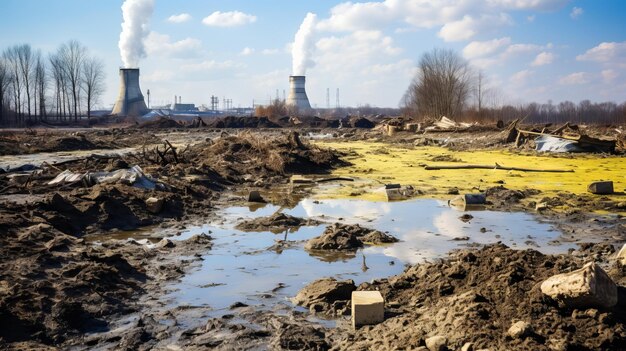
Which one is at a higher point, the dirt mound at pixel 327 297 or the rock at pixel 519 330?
the rock at pixel 519 330

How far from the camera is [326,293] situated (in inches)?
251

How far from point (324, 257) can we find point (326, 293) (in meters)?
2.27

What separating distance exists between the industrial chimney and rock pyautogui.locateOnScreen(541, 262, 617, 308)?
6895cm

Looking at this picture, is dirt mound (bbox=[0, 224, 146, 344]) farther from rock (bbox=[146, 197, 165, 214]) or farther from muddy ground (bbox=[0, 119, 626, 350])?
rock (bbox=[146, 197, 165, 214])

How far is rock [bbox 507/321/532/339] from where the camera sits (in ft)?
15.2

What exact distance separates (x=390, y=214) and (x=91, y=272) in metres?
6.46

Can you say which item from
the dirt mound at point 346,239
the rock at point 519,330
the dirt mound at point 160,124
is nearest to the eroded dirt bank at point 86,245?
the dirt mound at point 346,239

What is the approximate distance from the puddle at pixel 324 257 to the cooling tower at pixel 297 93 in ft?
235

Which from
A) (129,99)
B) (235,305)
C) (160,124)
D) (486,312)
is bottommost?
(235,305)

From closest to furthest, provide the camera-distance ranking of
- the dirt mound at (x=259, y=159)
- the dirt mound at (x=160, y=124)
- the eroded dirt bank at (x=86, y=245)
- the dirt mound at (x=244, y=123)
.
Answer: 1. the eroded dirt bank at (x=86, y=245)
2. the dirt mound at (x=259, y=159)
3. the dirt mound at (x=160, y=124)
4. the dirt mound at (x=244, y=123)

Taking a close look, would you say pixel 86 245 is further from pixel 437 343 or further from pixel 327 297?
pixel 437 343

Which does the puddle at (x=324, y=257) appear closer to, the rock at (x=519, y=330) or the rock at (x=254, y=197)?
the rock at (x=254, y=197)

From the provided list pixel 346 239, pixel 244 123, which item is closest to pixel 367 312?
pixel 346 239

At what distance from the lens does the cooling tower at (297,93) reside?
83938 mm
